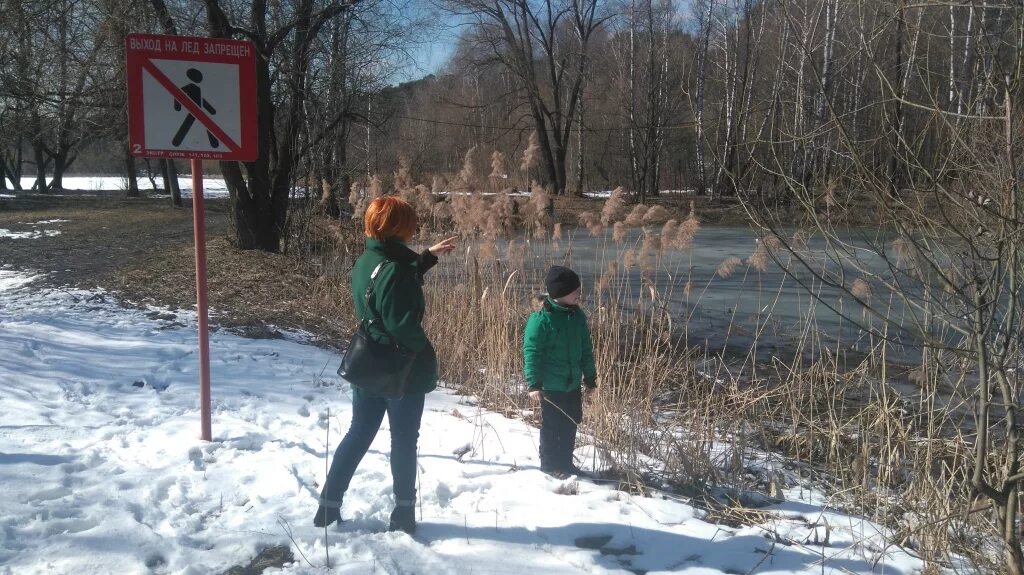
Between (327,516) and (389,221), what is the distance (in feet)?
4.32

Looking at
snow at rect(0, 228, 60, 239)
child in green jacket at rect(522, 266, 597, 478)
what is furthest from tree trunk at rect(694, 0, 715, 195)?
child in green jacket at rect(522, 266, 597, 478)

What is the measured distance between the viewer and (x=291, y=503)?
382 cm

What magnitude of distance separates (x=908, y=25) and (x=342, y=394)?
440 cm

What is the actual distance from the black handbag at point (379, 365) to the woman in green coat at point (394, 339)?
0.02 metres

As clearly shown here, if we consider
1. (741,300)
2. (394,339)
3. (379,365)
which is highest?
(394,339)

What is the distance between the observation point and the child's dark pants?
4.42 metres

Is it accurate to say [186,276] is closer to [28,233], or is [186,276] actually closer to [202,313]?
[202,313]

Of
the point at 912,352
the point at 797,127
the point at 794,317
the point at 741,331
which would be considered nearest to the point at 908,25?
the point at 797,127

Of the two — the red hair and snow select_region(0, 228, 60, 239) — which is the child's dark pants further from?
snow select_region(0, 228, 60, 239)

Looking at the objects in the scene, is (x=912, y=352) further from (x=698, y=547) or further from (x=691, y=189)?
(x=691, y=189)

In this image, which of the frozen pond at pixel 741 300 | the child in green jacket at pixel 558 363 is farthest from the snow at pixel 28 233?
the child in green jacket at pixel 558 363

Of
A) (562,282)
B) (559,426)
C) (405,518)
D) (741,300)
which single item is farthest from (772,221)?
(741,300)

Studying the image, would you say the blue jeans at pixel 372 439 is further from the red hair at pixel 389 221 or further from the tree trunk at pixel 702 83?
the tree trunk at pixel 702 83

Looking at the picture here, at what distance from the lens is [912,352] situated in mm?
8055
